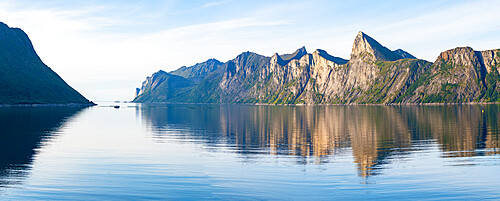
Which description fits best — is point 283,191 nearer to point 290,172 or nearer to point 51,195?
point 290,172

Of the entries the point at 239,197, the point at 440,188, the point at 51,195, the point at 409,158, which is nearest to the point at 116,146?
the point at 51,195

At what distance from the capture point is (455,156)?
4175 centimetres

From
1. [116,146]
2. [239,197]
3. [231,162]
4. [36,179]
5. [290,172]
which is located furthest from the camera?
[116,146]

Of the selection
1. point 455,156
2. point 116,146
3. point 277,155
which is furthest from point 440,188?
point 116,146

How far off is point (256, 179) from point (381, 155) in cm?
1992

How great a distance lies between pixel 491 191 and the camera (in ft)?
84.1

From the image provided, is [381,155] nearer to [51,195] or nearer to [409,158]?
[409,158]

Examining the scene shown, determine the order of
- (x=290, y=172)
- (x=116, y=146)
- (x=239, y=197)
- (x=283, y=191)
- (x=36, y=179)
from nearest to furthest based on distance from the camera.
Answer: (x=239, y=197)
(x=283, y=191)
(x=36, y=179)
(x=290, y=172)
(x=116, y=146)

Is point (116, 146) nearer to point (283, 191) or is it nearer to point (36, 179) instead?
point (36, 179)

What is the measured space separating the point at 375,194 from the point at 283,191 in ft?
21.4

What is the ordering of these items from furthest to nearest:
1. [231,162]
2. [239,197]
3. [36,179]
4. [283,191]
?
[231,162] → [36,179] → [283,191] → [239,197]

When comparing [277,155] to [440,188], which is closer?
[440,188]

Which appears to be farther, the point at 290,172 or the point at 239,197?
the point at 290,172

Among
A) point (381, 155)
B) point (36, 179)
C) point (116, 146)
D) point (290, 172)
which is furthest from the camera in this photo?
point (116, 146)
